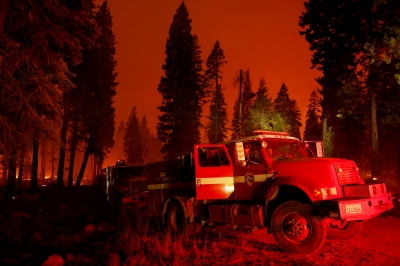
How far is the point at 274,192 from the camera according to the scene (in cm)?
784

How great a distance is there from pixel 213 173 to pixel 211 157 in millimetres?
496

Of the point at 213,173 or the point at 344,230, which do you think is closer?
the point at 344,230

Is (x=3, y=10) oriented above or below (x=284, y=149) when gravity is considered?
above

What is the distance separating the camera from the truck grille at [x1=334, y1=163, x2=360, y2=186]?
24.5ft

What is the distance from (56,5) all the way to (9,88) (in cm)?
321

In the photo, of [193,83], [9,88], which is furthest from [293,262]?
[193,83]

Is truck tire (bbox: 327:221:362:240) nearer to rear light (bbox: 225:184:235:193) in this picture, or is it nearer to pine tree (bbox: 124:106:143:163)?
rear light (bbox: 225:184:235:193)

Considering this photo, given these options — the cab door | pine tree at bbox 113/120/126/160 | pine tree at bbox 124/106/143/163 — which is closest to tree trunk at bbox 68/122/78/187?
the cab door

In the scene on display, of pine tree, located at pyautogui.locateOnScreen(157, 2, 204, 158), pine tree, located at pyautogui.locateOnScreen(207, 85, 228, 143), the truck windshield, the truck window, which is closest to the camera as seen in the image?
the truck windshield

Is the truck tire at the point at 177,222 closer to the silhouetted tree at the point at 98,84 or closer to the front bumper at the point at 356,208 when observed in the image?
the front bumper at the point at 356,208

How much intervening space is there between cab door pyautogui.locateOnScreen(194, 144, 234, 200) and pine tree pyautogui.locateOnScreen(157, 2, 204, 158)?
93.1 feet

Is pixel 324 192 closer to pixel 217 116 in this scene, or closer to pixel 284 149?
pixel 284 149

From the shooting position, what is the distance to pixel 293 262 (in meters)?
7.02

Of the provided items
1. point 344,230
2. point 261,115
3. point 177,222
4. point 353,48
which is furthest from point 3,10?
point 261,115
